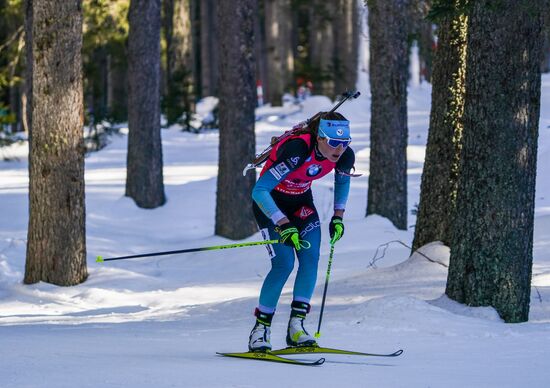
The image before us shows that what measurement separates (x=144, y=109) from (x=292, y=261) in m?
13.1

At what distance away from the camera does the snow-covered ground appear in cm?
657

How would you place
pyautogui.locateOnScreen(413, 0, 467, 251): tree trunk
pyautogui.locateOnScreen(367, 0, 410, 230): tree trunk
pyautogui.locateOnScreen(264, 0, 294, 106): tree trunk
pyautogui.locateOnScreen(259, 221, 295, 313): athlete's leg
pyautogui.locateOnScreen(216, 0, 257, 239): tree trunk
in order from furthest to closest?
pyautogui.locateOnScreen(264, 0, 294, 106): tree trunk
pyautogui.locateOnScreen(216, 0, 257, 239): tree trunk
pyautogui.locateOnScreen(367, 0, 410, 230): tree trunk
pyautogui.locateOnScreen(413, 0, 467, 251): tree trunk
pyautogui.locateOnScreen(259, 221, 295, 313): athlete's leg

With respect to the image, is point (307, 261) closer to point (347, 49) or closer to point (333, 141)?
point (333, 141)

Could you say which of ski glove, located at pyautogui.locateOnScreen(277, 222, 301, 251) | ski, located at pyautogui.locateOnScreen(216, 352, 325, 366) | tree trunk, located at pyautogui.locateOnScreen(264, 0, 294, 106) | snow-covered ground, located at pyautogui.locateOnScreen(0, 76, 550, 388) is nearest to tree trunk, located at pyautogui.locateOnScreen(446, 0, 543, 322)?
snow-covered ground, located at pyautogui.locateOnScreen(0, 76, 550, 388)

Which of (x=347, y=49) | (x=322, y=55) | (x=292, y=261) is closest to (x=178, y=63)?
(x=347, y=49)

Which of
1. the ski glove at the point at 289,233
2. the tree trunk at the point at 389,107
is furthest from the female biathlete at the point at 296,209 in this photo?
the tree trunk at the point at 389,107

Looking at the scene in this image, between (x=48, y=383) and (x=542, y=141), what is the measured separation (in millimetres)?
16826

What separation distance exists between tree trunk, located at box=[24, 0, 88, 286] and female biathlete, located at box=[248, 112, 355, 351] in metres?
5.32

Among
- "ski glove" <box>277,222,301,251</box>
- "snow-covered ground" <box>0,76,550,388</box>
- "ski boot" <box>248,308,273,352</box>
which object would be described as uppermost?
"ski glove" <box>277,222,301,251</box>

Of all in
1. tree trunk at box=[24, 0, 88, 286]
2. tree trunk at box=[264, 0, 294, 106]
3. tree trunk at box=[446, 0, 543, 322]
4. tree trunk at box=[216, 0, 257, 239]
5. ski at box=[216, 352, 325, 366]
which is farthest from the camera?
tree trunk at box=[264, 0, 294, 106]

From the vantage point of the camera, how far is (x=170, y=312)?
10.9 m

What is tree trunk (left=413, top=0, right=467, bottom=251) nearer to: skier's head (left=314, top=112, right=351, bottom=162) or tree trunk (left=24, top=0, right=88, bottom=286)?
skier's head (left=314, top=112, right=351, bottom=162)

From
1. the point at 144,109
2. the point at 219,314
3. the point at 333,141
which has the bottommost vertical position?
the point at 219,314

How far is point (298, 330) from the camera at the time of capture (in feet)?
24.5
